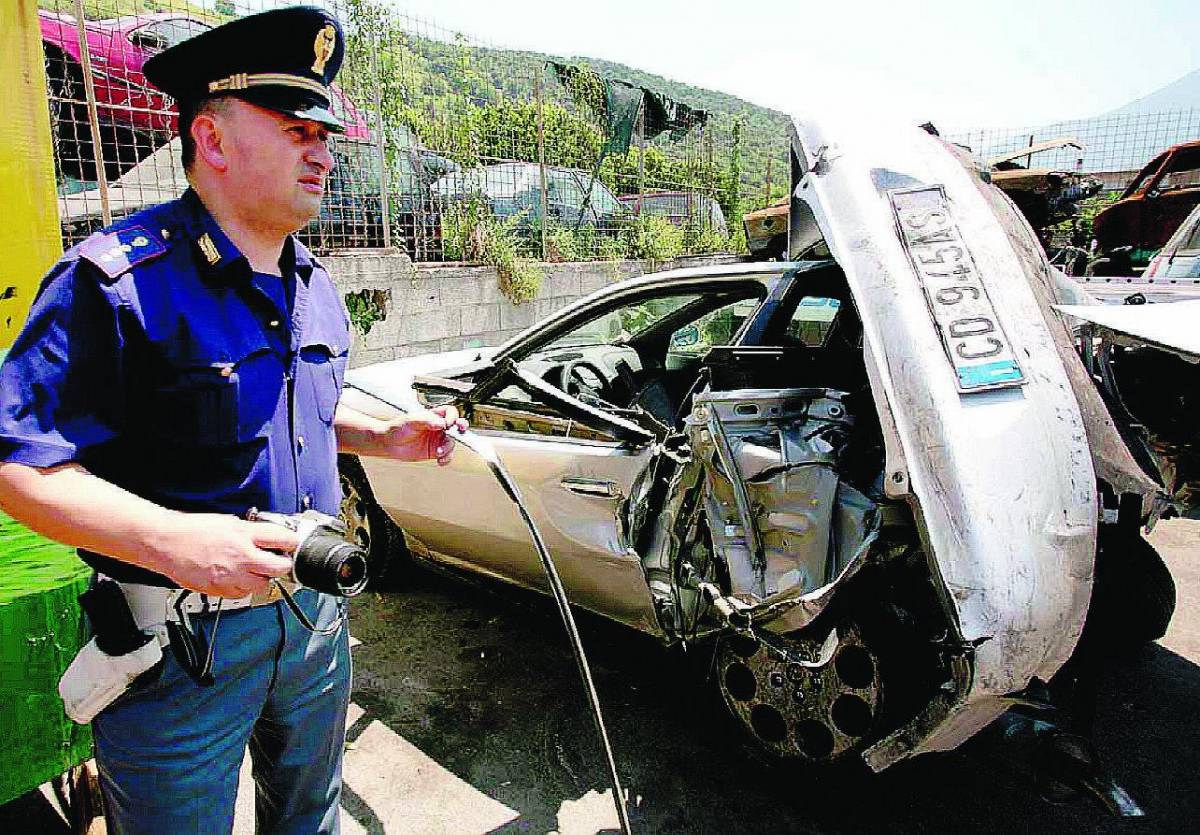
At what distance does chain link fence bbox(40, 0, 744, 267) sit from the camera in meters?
4.63

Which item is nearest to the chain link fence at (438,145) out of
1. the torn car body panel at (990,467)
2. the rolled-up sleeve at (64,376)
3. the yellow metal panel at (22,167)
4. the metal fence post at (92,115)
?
the metal fence post at (92,115)

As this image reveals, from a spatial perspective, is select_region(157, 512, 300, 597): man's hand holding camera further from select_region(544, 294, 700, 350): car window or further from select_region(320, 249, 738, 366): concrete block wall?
select_region(320, 249, 738, 366): concrete block wall

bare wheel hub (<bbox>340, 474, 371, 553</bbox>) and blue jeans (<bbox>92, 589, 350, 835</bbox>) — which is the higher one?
blue jeans (<bbox>92, 589, 350, 835</bbox>)

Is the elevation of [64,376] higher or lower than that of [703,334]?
higher

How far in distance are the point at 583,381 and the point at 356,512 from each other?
140 cm

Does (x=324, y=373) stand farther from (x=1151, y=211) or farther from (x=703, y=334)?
(x=1151, y=211)

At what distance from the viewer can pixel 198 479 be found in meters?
1.35

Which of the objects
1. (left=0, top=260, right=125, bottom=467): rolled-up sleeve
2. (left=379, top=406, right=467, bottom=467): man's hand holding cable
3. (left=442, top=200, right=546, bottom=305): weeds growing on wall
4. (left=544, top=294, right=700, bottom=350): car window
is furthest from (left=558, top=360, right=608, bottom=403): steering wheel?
(left=442, top=200, right=546, bottom=305): weeds growing on wall

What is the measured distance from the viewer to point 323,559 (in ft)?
3.90

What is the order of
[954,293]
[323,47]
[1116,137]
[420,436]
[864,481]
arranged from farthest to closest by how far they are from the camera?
1. [1116,137]
2. [864,481]
3. [954,293]
4. [420,436]
5. [323,47]

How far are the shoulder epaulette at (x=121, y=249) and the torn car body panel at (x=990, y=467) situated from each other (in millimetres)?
1679

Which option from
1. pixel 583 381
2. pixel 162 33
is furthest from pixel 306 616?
pixel 162 33

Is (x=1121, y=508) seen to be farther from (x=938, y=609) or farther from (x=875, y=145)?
(x=875, y=145)

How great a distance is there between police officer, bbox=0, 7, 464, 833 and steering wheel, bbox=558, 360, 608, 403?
170cm
